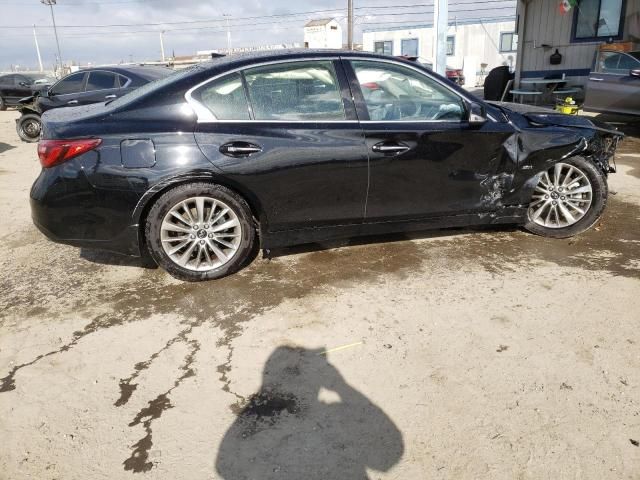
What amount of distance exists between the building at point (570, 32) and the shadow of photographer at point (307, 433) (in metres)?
13.0

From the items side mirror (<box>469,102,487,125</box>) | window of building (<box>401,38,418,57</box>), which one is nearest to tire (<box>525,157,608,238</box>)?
side mirror (<box>469,102,487,125</box>)

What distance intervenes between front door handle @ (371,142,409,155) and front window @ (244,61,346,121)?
0.32 m

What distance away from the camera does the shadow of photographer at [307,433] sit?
1.97 metres

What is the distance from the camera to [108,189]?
10.7 feet

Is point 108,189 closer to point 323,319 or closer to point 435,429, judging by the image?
point 323,319

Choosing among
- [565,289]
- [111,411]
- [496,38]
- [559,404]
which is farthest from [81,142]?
[496,38]

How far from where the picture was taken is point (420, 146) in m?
3.64

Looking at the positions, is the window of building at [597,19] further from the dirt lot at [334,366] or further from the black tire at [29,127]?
the black tire at [29,127]

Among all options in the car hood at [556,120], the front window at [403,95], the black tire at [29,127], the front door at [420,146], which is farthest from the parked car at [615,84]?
the black tire at [29,127]

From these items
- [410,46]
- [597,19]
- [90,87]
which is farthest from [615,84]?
[410,46]

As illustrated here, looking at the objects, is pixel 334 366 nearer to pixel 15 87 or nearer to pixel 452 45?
pixel 15 87

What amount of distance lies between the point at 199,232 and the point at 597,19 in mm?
13924

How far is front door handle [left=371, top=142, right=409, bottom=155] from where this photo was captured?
3.55 metres

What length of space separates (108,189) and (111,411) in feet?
5.04
